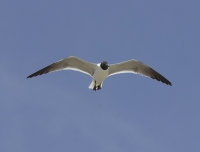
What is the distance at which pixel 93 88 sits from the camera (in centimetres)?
2250

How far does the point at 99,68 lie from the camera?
22234 mm

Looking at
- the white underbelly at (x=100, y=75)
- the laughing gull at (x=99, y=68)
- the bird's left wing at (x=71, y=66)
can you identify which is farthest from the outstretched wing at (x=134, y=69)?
the bird's left wing at (x=71, y=66)

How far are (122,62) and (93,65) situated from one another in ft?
4.08

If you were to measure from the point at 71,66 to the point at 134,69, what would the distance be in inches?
109

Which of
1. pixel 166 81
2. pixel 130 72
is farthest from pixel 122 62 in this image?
pixel 166 81

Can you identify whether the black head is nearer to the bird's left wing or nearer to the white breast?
the white breast

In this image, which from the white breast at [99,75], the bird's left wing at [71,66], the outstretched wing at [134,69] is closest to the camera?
the bird's left wing at [71,66]

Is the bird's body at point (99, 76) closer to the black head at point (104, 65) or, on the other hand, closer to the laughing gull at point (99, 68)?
the laughing gull at point (99, 68)

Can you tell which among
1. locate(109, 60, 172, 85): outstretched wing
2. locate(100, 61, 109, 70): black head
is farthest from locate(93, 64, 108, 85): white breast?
locate(109, 60, 172, 85): outstretched wing

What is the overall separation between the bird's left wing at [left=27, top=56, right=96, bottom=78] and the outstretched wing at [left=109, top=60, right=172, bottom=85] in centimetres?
95

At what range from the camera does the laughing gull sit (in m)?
22.0

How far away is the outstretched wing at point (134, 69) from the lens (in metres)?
22.7

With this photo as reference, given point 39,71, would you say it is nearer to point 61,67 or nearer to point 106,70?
point 61,67

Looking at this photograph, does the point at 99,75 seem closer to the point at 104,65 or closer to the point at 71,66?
the point at 104,65
